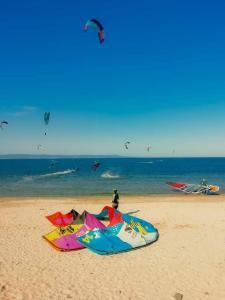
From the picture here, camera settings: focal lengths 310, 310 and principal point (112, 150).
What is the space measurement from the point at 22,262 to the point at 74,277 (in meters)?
2.35

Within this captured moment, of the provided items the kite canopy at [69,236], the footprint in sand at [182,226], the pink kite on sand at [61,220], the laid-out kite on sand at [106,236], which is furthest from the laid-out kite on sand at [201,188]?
the kite canopy at [69,236]

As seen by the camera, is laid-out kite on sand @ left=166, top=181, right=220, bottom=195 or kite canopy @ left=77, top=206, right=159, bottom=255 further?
laid-out kite on sand @ left=166, top=181, right=220, bottom=195

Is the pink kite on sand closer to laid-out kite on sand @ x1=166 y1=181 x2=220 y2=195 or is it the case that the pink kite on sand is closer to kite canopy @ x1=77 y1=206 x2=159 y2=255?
kite canopy @ x1=77 y1=206 x2=159 y2=255

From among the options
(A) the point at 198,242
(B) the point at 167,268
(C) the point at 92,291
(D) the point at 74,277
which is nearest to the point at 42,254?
(D) the point at 74,277

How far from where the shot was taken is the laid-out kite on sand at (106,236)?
12008mm

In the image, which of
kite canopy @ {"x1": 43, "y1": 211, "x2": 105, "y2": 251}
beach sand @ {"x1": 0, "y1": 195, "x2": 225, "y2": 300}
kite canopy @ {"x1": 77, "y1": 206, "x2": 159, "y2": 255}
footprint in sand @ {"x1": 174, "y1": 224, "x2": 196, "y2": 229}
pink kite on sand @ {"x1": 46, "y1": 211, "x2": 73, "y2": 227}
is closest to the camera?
beach sand @ {"x1": 0, "y1": 195, "x2": 225, "y2": 300}

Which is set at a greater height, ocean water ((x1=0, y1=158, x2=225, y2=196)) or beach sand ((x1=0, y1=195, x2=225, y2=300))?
beach sand ((x1=0, y1=195, x2=225, y2=300))

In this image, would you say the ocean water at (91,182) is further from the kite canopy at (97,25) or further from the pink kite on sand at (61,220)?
the kite canopy at (97,25)

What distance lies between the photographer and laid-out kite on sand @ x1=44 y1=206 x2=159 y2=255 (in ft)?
39.4

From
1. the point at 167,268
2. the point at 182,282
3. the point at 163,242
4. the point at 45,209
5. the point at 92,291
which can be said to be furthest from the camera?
the point at 45,209

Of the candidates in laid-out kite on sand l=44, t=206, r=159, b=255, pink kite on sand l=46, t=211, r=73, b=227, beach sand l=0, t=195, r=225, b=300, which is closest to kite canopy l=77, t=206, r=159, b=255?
laid-out kite on sand l=44, t=206, r=159, b=255

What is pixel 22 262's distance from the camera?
11.0 m

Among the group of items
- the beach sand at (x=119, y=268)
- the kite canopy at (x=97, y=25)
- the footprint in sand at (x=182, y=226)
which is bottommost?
the beach sand at (x=119, y=268)

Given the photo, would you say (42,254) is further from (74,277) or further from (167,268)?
(167,268)
